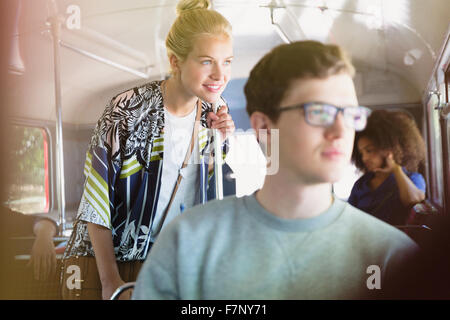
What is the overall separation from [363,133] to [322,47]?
24 cm

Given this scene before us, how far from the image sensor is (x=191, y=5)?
1224 mm

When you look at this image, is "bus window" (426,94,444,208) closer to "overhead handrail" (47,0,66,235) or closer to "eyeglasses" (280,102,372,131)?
"eyeglasses" (280,102,372,131)

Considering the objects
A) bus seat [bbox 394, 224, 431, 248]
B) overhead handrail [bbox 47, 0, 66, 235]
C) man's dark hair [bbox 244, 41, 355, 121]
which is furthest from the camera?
overhead handrail [bbox 47, 0, 66, 235]

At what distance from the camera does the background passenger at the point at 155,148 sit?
46.9 inches

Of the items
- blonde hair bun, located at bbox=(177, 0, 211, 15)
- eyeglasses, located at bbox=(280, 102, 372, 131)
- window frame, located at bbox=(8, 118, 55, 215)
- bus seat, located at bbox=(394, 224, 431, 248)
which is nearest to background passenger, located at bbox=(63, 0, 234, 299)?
blonde hair bun, located at bbox=(177, 0, 211, 15)

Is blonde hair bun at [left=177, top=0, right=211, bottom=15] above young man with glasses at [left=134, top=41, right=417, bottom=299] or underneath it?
above

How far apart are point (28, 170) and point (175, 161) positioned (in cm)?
44

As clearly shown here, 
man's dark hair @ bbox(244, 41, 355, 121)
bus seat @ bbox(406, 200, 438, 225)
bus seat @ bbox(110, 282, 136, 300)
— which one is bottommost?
bus seat @ bbox(110, 282, 136, 300)

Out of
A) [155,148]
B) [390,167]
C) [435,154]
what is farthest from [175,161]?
[435,154]

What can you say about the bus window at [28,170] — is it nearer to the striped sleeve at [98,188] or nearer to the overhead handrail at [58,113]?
the overhead handrail at [58,113]

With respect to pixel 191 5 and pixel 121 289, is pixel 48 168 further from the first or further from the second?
pixel 191 5

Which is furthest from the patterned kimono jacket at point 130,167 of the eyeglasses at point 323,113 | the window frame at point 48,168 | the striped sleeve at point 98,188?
the eyeglasses at point 323,113

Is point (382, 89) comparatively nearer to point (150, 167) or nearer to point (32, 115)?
point (150, 167)

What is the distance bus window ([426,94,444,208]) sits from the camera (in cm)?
121
